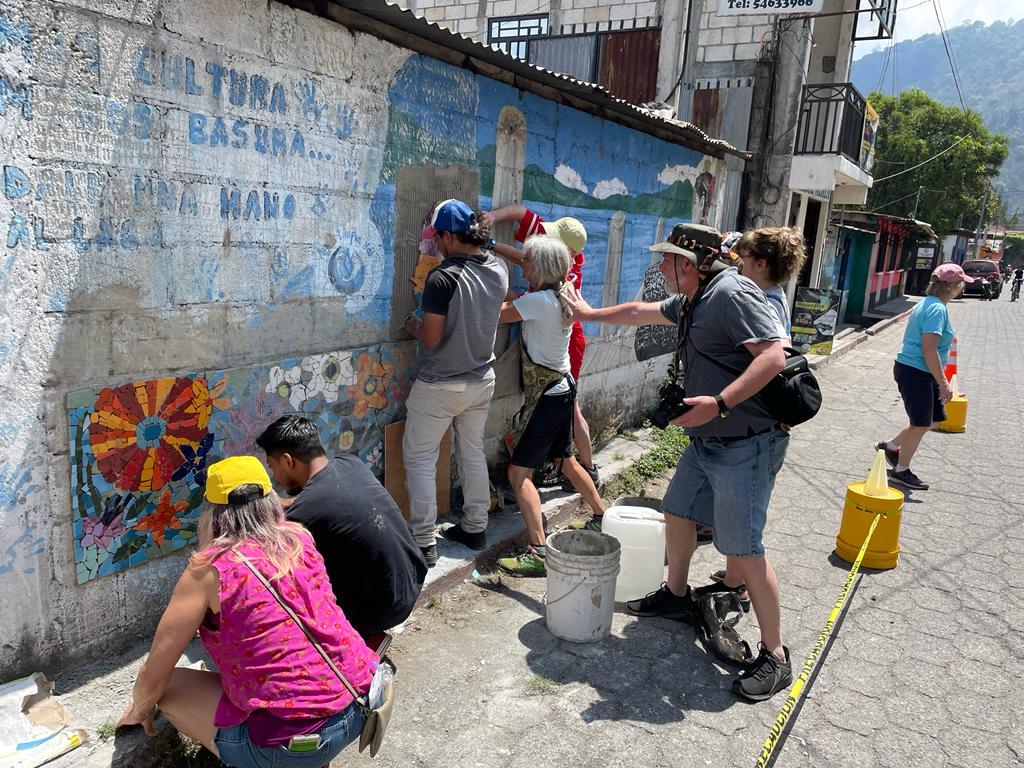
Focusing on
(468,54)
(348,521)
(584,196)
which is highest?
(468,54)

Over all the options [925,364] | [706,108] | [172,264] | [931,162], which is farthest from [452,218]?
[931,162]

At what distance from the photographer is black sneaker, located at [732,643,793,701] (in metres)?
3.26

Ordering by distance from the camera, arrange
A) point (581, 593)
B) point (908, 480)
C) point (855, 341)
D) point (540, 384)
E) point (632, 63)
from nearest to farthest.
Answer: point (581, 593) → point (540, 384) → point (908, 480) → point (632, 63) → point (855, 341)

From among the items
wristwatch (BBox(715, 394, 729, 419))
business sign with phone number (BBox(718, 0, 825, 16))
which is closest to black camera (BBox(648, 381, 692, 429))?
wristwatch (BBox(715, 394, 729, 419))

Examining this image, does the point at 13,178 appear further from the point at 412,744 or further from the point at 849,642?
the point at 849,642

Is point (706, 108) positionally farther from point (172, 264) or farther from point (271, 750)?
point (271, 750)

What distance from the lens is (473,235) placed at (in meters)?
3.97

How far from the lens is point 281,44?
3.27 meters

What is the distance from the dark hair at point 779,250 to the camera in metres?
3.88

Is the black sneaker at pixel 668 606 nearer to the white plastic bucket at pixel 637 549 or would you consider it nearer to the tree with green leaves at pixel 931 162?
the white plastic bucket at pixel 637 549

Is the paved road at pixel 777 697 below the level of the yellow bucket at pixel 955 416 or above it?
below

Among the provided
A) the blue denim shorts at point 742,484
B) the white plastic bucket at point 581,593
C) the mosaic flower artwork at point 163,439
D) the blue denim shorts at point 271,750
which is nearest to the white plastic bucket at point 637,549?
the white plastic bucket at point 581,593

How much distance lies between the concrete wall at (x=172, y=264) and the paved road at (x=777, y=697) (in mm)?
1263

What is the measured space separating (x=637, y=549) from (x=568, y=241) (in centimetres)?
214
